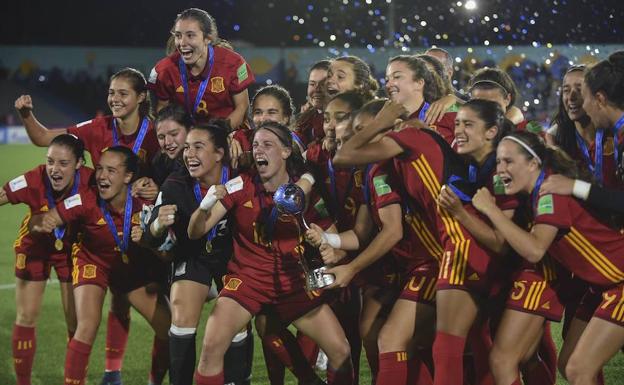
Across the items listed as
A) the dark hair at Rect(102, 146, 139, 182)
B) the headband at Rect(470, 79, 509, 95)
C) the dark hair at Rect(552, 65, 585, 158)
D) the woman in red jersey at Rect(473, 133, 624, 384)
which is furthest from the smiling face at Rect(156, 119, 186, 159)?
the dark hair at Rect(552, 65, 585, 158)

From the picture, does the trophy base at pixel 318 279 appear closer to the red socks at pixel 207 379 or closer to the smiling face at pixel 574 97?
the red socks at pixel 207 379

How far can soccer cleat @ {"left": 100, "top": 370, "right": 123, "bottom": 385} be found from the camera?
5652 mm

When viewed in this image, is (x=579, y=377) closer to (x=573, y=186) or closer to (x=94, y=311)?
(x=573, y=186)

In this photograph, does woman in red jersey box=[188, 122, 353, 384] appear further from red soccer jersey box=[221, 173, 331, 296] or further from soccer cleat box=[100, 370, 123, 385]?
soccer cleat box=[100, 370, 123, 385]

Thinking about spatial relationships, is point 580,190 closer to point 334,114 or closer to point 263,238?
point 334,114

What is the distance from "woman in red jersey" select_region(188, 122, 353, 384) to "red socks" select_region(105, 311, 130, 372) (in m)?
1.31

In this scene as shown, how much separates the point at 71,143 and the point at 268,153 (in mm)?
1329

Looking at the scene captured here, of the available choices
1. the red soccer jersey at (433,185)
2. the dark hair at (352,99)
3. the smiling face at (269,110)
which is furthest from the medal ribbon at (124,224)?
the red soccer jersey at (433,185)

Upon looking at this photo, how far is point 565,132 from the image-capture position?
16.0ft

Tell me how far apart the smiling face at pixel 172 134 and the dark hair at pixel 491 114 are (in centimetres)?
183

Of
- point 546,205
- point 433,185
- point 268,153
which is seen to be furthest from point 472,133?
point 268,153

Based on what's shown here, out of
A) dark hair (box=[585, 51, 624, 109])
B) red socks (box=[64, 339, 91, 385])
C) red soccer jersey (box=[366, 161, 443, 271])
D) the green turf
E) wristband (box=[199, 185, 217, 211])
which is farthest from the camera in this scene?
the green turf

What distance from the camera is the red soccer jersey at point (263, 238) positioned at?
4.66m

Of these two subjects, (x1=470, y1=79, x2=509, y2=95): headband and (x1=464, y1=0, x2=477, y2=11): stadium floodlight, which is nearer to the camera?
(x1=470, y1=79, x2=509, y2=95): headband
